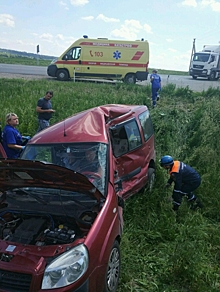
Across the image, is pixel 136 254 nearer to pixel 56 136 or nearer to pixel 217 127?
pixel 56 136

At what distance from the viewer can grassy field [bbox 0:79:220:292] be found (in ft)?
13.0

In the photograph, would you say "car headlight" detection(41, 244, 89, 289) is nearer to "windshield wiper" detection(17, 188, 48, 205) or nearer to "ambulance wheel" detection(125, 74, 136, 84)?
"windshield wiper" detection(17, 188, 48, 205)

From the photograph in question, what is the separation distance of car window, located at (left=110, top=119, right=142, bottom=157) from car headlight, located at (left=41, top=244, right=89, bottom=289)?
2.64m

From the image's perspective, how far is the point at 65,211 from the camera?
356 cm

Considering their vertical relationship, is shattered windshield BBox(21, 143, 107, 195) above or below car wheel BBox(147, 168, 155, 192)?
above

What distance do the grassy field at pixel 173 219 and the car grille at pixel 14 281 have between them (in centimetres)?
143

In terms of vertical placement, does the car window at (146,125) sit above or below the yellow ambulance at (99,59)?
below

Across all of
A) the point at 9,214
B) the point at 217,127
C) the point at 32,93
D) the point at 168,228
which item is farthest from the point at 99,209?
the point at 32,93

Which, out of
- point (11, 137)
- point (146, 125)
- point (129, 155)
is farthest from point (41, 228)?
point (146, 125)

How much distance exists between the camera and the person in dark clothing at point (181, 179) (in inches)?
223

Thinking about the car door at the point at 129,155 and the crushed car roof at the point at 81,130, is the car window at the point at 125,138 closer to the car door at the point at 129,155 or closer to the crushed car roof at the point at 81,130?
the car door at the point at 129,155

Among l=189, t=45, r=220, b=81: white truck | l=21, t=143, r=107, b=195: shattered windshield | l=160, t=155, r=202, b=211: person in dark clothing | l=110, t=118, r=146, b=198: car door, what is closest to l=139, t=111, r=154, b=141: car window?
l=110, t=118, r=146, b=198: car door

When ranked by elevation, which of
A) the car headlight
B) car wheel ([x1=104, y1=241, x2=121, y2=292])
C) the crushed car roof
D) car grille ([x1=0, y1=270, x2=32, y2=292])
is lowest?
car wheel ([x1=104, y1=241, x2=121, y2=292])

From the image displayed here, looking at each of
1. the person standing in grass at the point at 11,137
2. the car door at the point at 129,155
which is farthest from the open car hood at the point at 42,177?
the person standing in grass at the point at 11,137
